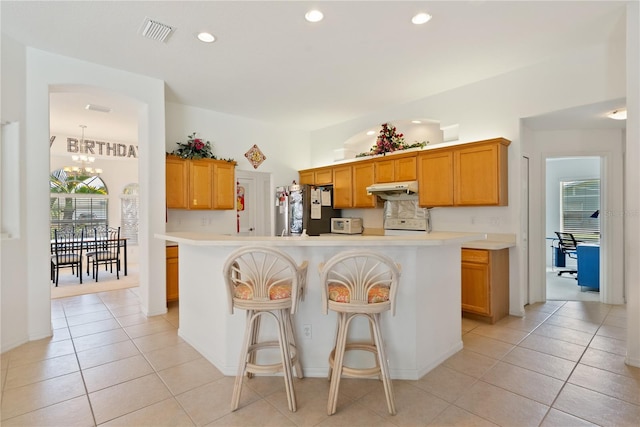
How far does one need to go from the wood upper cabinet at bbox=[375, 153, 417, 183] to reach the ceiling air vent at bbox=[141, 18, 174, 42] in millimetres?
3218

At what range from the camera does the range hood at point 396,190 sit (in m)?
4.48

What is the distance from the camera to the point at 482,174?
383 cm

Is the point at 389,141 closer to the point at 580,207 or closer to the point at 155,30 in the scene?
the point at 155,30

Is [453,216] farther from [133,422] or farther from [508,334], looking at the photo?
[133,422]

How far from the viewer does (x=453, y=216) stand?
4371 millimetres

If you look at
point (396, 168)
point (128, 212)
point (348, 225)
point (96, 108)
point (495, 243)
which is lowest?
point (495, 243)

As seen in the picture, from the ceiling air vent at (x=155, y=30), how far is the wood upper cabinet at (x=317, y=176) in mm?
3386

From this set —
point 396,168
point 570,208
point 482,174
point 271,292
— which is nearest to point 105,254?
point 271,292

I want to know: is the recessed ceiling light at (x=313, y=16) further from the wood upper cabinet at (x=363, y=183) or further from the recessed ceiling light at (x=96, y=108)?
the recessed ceiling light at (x=96, y=108)

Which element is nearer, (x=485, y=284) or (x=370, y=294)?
(x=370, y=294)

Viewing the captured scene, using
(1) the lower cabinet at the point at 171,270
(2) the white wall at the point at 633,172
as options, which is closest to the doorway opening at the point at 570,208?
(2) the white wall at the point at 633,172

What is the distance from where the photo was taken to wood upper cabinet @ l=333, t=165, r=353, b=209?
547 cm

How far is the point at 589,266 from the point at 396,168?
3396 mm

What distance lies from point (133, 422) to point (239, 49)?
3.24 m
